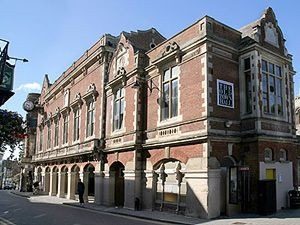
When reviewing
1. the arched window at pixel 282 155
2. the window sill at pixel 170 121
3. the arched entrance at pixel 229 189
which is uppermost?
the window sill at pixel 170 121

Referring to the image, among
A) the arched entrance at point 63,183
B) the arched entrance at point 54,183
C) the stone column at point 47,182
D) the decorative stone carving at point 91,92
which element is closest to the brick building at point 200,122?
the decorative stone carving at point 91,92

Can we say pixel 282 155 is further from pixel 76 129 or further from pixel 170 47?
pixel 76 129

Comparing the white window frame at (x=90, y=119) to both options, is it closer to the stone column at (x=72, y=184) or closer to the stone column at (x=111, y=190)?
the stone column at (x=72, y=184)

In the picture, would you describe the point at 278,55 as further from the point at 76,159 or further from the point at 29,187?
the point at 29,187

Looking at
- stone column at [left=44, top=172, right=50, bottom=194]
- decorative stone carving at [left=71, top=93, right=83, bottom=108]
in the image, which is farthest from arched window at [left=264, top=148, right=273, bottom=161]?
stone column at [left=44, top=172, right=50, bottom=194]

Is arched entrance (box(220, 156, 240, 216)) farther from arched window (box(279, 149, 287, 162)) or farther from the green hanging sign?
the green hanging sign

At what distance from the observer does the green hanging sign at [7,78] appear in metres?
9.50

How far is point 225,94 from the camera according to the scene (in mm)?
17672

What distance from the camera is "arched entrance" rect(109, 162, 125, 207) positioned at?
24.0 meters

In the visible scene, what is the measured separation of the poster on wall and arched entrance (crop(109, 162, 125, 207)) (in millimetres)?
9109

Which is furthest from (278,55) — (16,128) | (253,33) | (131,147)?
(16,128)

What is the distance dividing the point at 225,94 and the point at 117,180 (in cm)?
1039

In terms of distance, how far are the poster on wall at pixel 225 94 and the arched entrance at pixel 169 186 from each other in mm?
3626

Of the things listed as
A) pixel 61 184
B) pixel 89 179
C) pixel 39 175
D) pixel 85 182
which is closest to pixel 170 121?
pixel 85 182
